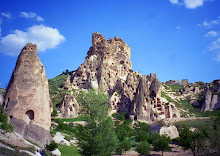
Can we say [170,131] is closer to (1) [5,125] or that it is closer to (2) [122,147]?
(2) [122,147]

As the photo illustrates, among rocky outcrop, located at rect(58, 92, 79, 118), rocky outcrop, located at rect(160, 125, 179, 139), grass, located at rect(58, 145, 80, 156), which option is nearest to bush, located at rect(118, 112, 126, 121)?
rocky outcrop, located at rect(58, 92, 79, 118)

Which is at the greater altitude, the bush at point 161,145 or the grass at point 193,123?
the grass at point 193,123

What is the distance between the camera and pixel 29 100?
24.1 meters

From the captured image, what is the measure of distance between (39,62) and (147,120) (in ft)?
103

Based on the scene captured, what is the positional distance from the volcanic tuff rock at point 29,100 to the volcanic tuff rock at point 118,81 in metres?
26.2

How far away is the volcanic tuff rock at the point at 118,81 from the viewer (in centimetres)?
5275

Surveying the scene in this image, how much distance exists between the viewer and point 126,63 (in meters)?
88.6

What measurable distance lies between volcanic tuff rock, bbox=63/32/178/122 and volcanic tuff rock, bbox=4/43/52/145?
2620 cm

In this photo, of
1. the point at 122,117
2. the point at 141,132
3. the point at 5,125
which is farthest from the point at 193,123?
the point at 5,125

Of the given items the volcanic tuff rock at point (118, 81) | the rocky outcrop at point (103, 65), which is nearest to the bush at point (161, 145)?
the volcanic tuff rock at point (118, 81)

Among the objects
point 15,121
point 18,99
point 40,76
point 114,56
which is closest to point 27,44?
point 40,76

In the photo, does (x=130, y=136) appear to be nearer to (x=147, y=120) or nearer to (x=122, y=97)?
(x=147, y=120)

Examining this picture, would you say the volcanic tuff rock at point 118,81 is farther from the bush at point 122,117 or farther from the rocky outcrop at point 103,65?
the bush at point 122,117

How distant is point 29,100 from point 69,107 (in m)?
29.5
